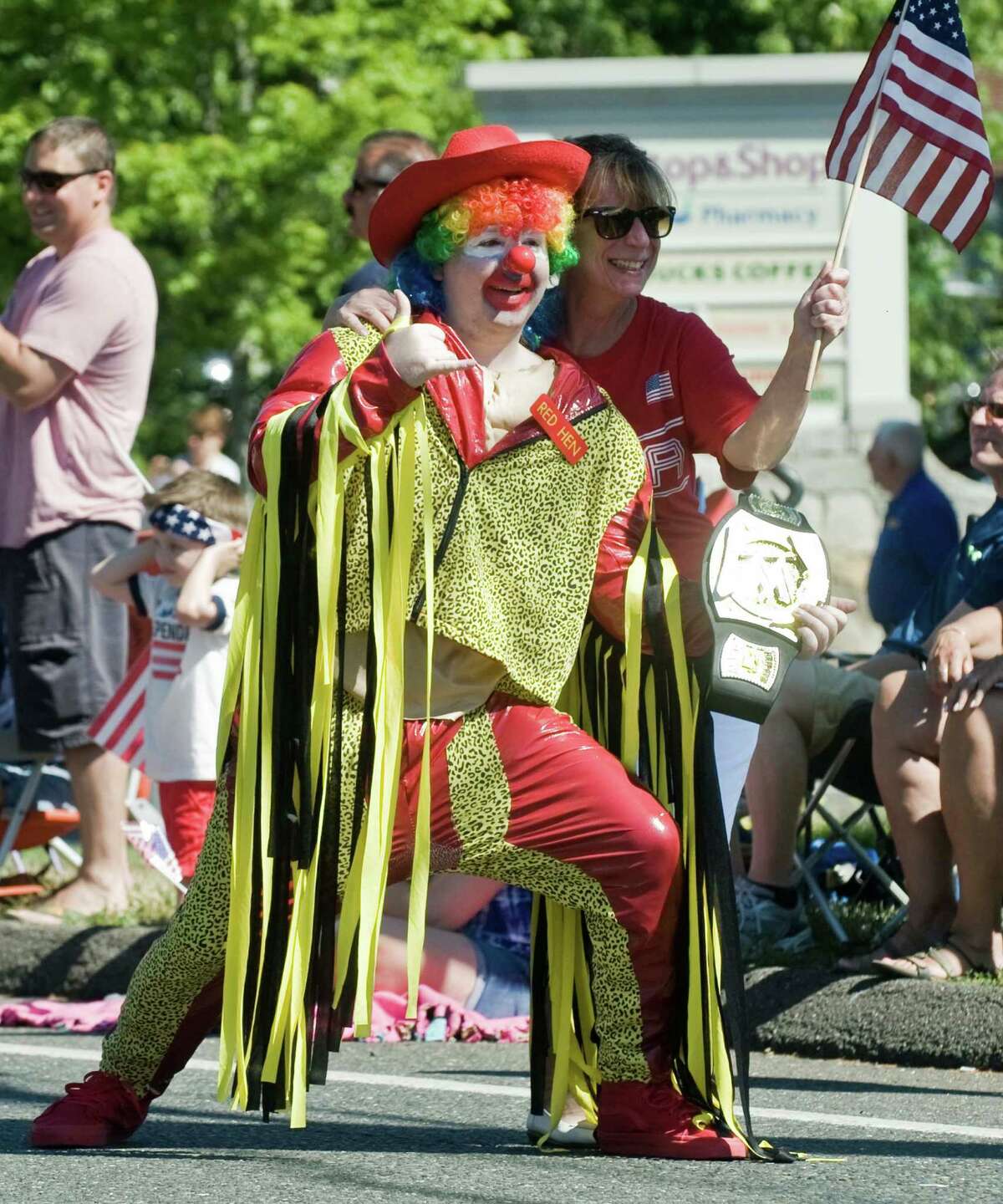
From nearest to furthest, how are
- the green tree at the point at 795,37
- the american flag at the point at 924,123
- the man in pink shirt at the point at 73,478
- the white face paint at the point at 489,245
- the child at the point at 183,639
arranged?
the white face paint at the point at 489,245 → the american flag at the point at 924,123 → the child at the point at 183,639 → the man in pink shirt at the point at 73,478 → the green tree at the point at 795,37

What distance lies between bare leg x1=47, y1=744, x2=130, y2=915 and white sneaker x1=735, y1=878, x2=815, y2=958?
194 cm

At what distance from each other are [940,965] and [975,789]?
45 cm

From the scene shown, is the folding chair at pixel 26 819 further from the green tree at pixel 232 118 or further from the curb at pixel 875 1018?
the green tree at pixel 232 118

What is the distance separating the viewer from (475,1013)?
597 centimetres

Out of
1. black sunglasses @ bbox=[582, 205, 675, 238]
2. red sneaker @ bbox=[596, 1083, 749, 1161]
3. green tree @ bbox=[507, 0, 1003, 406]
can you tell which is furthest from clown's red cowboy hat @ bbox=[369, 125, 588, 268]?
green tree @ bbox=[507, 0, 1003, 406]

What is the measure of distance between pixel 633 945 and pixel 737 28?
23331 mm

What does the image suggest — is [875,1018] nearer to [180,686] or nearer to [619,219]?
[619,219]

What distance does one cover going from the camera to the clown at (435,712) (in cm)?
401

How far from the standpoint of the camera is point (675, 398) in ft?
14.7

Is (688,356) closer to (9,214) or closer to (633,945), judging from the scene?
(633,945)

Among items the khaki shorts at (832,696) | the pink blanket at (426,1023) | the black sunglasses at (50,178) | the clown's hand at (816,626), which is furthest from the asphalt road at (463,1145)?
the black sunglasses at (50,178)

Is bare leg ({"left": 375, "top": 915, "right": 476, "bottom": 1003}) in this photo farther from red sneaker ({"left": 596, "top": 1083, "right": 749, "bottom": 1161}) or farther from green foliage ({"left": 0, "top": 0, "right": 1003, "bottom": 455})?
green foliage ({"left": 0, "top": 0, "right": 1003, "bottom": 455})

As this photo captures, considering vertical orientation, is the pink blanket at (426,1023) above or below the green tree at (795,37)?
below

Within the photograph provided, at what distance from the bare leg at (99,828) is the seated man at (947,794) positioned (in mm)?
2431
